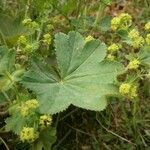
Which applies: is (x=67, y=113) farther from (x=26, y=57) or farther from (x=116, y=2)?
(x=116, y=2)

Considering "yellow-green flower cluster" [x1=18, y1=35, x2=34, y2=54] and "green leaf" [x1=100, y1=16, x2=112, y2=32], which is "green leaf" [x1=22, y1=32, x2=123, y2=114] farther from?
"green leaf" [x1=100, y1=16, x2=112, y2=32]

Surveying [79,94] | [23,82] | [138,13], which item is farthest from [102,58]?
[138,13]

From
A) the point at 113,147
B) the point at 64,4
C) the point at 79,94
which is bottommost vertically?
the point at 113,147

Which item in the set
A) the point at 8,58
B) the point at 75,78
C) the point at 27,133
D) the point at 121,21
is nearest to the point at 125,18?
the point at 121,21

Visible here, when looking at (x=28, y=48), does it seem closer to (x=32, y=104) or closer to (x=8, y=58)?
(x=8, y=58)

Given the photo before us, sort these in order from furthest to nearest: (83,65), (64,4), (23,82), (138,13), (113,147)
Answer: (138,13) → (64,4) → (113,147) → (83,65) → (23,82)

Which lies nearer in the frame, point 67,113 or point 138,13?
point 67,113

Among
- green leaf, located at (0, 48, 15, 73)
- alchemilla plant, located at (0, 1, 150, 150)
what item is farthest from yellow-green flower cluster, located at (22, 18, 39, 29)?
green leaf, located at (0, 48, 15, 73)

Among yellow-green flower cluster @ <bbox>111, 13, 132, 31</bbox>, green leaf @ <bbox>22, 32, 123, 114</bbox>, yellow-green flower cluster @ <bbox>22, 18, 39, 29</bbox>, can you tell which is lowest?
green leaf @ <bbox>22, 32, 123, 114</bbox>
